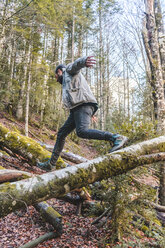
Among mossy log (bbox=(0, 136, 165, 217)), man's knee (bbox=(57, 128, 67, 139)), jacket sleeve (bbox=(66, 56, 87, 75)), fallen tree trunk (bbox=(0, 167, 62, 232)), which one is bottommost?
fallen tree trunk (bbox=(0, 167, 62, 232))

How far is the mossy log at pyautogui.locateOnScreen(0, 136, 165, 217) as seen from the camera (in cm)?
122

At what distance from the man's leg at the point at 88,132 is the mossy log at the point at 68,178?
402mm

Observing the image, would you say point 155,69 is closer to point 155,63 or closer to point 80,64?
point 155,63

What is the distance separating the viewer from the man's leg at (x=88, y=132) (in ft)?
8.18

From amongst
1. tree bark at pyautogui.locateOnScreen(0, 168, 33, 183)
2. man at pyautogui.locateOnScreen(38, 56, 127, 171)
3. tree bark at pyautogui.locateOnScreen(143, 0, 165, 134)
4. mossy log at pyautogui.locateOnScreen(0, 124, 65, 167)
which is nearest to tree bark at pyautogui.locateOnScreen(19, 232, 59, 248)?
tree bark at pyautogui.locateOnScreen(0, 168, 33, 183)

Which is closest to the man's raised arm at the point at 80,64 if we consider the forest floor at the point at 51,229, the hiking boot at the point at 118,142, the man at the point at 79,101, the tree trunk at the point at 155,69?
the man at the point at 79,101

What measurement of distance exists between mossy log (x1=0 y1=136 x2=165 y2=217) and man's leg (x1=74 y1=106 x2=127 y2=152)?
0.40 m

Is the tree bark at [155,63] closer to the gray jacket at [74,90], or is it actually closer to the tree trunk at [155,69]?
the tree trunk at [155,69]

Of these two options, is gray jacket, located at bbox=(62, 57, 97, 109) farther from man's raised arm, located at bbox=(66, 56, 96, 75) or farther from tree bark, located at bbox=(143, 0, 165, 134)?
tree bark, located at bbox=(143, 0, 165, 134)

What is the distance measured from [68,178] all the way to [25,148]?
12.5 ft

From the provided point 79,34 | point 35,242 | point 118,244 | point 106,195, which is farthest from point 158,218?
point 79,34

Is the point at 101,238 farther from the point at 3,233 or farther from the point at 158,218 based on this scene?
the point at 158,218

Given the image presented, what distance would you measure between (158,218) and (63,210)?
236 centimetres

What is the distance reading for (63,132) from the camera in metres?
3.45
